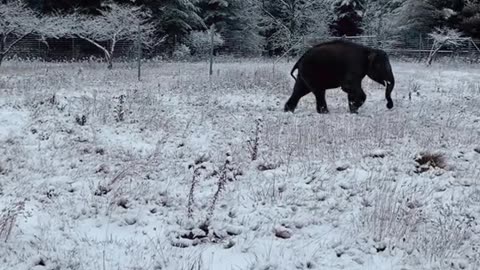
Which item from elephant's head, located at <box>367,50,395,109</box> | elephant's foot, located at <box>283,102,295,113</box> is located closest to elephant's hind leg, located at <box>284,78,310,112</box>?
elephant's foot, located at <box>283,102,295,113</box>

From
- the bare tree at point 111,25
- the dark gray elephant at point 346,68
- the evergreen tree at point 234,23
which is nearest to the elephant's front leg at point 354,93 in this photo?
the dark gray elephant at point 346,68

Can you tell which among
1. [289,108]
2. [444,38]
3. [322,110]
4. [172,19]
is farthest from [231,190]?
[172,19]

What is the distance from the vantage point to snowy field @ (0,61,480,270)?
4.46m

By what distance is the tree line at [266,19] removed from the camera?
32.6 m

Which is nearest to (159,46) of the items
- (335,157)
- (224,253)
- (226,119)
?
(226,119)

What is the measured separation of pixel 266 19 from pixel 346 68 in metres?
34.5

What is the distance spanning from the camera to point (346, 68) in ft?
36.6

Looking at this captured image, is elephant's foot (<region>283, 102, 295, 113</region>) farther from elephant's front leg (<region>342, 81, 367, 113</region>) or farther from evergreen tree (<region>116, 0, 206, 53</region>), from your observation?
evergreen tree (<region>116, 0, 206, 53</region>)

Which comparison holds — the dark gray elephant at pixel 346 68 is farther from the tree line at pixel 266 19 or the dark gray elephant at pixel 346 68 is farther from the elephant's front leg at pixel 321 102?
the tree line at pixel 266 19

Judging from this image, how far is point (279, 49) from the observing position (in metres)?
45.8

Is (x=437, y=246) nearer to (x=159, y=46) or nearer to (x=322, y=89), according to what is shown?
(x=322, y=89)

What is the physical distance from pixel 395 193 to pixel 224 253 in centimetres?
227

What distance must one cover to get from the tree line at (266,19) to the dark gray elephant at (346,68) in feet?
57.5

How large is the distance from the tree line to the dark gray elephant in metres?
17.5
